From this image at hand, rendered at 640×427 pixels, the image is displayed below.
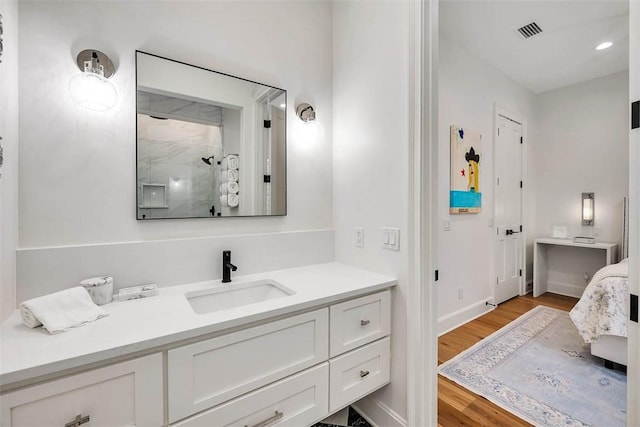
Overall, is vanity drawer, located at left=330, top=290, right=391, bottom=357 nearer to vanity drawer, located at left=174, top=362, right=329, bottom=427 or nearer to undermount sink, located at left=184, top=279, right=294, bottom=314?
vanity drawer, located at left=174, top=362, right=329, bottom=427

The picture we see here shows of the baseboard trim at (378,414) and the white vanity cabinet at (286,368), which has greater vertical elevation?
the white vanity cabinet at (286,368)

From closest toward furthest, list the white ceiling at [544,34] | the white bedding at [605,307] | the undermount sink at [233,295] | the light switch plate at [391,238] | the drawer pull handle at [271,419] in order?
1. the drawer pull handle at [271,419]
2. the undermount sink at [233,295]
3. the light switch plate at [391,238]
4. the white bedding at [605,307]
5. the white ceiling at [544,34]

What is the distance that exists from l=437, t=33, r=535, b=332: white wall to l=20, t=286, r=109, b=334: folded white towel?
2.53 m

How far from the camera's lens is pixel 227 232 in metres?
1.63

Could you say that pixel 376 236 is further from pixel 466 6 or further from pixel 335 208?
pixel 466 6

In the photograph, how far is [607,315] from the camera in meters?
2.00

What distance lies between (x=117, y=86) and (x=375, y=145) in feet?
4.33

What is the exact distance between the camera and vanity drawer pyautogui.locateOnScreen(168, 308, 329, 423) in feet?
3.05

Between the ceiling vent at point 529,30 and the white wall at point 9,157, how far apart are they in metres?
3.48

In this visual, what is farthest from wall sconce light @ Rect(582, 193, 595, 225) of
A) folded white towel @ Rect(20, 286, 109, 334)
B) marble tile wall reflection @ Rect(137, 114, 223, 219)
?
folded white towel @ Rect(20, 286, 109, 334)

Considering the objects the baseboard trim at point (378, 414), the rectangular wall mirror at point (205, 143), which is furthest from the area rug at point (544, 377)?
the rectangular wall mirror at point (205, 143)

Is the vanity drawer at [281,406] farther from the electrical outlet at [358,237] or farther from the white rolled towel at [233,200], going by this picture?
the white rolled towel at [233,200]

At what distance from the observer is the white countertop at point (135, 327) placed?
76 cm

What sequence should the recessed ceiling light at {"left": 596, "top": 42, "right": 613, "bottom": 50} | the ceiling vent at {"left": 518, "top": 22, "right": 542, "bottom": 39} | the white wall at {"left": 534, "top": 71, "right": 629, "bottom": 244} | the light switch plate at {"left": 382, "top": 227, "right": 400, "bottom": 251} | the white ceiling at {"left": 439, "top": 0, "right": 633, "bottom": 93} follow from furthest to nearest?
the white wall at {"left": 534, "top": 71, "right": 629, "bottom": 244} < the recessed ceiling light at {"left": 596, "top": 42, "right": 613, "bottom": 50} < the ceiling vent at {"left": 518, "top": 22, "right": 542, "bottom": 39} < the white ceiling at {"left": 439, "top": 0, "right": 633, "bottom": 93} < the light switch plate at {"left": 382, "top": 227, "right": 400, "bottom": 251}
